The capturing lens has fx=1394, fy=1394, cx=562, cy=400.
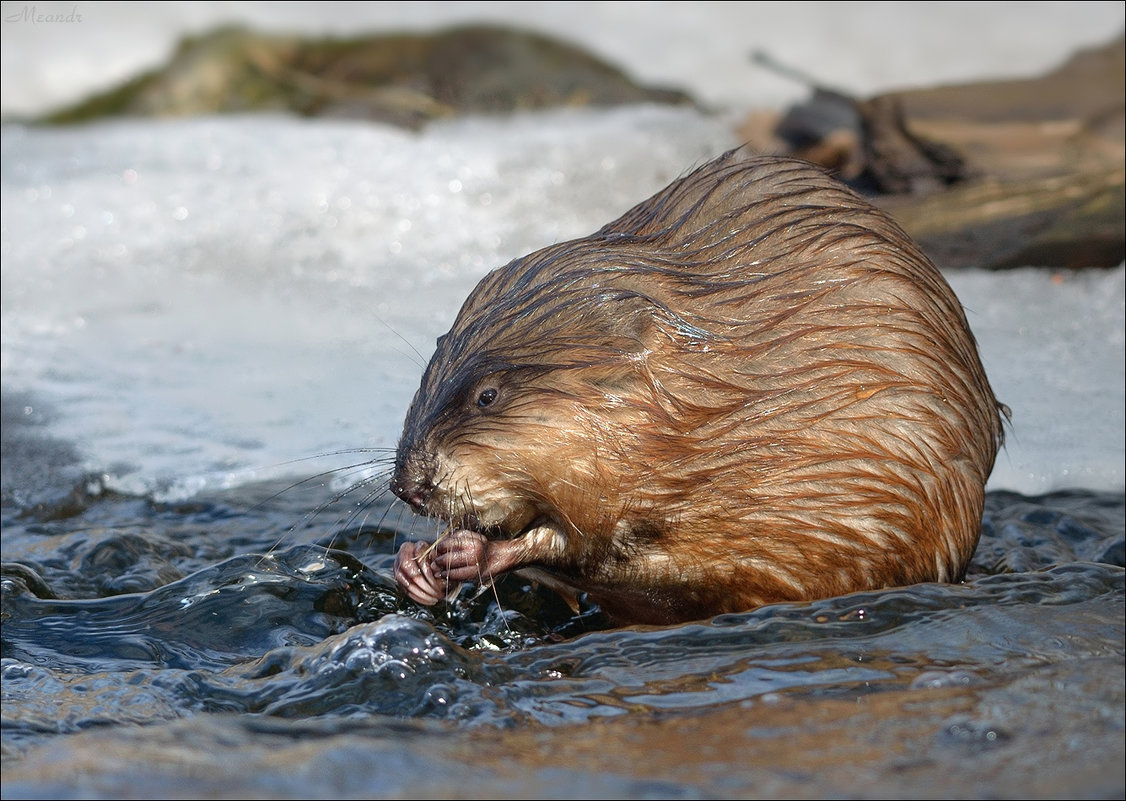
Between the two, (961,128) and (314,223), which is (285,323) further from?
(961,128)

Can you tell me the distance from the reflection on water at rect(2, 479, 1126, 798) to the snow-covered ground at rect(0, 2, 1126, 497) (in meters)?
1.06

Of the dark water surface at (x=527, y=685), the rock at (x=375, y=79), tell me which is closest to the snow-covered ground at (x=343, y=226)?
the rock at (x=375, y=79)

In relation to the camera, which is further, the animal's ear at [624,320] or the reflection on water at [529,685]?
the animal's ear at [624,320]

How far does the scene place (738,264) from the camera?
369 cm

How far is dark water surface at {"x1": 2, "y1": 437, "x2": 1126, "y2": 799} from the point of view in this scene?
2.51m

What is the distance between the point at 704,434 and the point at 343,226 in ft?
13.2

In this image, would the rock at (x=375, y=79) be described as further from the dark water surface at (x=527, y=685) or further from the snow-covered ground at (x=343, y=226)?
the dark water surface at (x=527, y=685)

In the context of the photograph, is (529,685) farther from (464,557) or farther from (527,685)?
(464,557)

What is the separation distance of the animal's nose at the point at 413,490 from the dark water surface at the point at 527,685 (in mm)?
351

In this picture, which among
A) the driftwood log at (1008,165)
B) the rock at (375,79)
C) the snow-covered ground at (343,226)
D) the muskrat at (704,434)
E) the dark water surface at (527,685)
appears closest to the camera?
the dark water surface at (527,685)

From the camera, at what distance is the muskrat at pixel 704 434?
11.4 feet

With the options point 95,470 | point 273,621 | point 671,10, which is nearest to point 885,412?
point 273,621

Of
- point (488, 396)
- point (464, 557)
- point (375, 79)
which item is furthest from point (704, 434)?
point (375, 79)

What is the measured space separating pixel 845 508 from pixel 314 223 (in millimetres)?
4258
